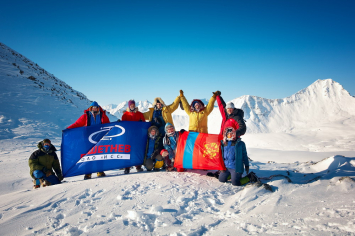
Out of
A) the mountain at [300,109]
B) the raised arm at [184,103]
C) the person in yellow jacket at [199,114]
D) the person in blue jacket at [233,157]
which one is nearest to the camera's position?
the person in blue jacket at [233,157]

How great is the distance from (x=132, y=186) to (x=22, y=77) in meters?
20.4

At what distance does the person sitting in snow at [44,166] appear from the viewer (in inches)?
173

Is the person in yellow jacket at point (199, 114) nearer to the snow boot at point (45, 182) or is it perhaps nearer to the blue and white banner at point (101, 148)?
the blue and white banner at point (101, 148)

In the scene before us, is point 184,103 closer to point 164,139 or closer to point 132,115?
point 164,139

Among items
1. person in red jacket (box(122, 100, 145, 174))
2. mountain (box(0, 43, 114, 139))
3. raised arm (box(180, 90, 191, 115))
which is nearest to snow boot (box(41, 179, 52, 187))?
person in red jacket (box(122, 100, 145, 174))

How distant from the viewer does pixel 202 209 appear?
2.95 meters

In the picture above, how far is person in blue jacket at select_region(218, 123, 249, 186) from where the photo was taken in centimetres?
393

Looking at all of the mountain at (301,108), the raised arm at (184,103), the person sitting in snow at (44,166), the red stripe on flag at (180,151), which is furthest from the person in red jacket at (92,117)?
the mountain at (301,108)

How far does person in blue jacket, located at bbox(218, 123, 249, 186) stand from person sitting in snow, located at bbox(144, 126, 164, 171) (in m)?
1.72

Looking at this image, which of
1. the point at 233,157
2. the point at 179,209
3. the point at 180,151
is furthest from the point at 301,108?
the point at 179,209

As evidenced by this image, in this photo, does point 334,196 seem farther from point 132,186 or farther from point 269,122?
point 269,122

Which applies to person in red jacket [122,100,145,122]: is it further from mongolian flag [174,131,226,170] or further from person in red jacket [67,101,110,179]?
mongolian flag [174,131,226,170]

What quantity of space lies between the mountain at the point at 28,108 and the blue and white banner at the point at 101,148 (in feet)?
25.9

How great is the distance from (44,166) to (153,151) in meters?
2.68
